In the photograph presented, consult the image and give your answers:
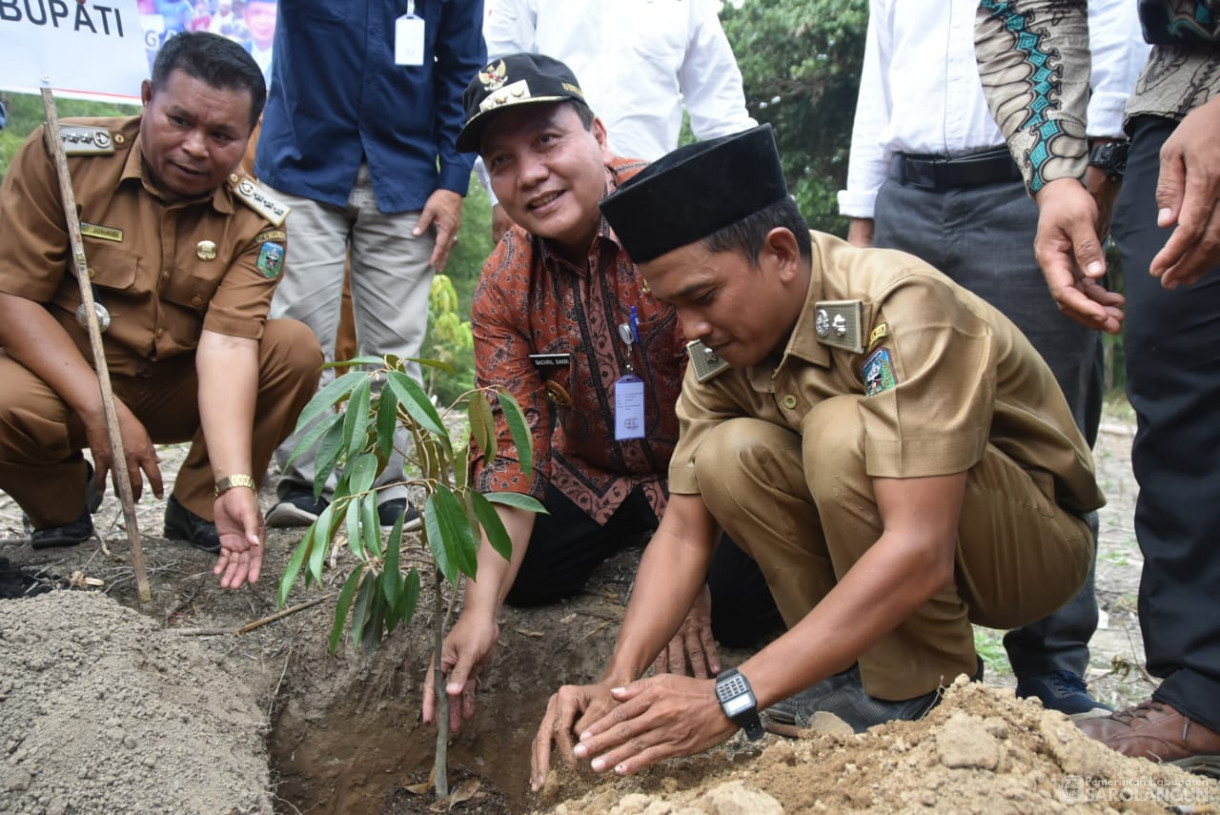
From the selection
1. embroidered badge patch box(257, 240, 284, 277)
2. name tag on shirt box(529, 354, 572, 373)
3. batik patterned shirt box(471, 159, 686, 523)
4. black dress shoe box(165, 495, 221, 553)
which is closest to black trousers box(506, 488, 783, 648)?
batik patterned shirt box(471, 159, 686, 523)

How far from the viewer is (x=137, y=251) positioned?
2.89 metres

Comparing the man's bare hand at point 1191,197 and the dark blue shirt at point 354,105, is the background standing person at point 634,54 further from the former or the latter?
the man's bare hand at point 1191,197

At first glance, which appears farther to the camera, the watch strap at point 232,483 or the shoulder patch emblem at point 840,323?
the watch strap at point 232,483

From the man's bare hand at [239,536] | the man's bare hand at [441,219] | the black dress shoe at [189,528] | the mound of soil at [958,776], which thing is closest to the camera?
the mound of soil at [958,776]

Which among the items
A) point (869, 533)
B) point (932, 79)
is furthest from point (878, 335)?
point (932, 79)

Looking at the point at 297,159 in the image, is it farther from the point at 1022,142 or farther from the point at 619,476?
the point at 1022,142

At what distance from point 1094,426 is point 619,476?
1315 millimetres

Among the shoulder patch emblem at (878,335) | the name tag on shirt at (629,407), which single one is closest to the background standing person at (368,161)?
the name tag on shirt at (629,407)

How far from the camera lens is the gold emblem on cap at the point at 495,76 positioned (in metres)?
2.36

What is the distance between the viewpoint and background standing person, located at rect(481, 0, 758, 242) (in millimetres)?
3469

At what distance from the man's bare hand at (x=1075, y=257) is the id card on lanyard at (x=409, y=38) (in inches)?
87.9

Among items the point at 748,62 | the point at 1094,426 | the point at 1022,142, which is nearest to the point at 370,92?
the point at 1022,142

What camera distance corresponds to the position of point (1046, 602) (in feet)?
6.71

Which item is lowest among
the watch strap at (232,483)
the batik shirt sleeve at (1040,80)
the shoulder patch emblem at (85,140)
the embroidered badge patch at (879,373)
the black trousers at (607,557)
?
the black trousers at (607,557)
